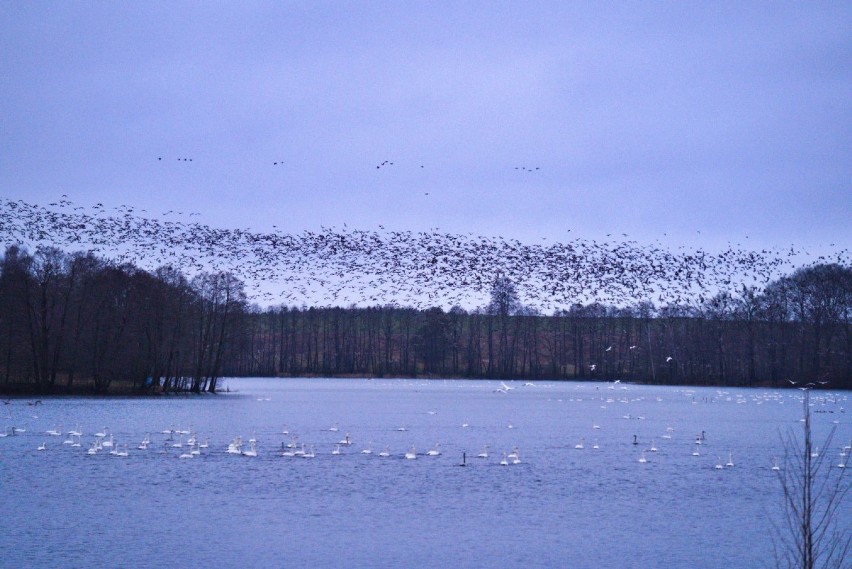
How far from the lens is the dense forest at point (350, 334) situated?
67250mm

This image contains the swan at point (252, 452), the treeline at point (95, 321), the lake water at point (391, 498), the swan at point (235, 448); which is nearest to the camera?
the lake water at point (391, 498)

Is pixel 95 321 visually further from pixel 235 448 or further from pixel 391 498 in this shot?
pixel 391 498

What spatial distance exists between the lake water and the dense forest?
2244 centimetres

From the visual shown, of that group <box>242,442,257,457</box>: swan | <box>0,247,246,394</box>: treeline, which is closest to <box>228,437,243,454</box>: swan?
<box>242,442,257,457</box>: swan

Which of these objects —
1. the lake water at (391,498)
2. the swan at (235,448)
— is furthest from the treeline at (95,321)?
the swan at (235,448)

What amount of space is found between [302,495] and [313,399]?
49.9m

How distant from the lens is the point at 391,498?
79.2 ft

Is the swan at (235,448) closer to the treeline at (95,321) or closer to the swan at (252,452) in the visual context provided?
the swan at (252,452)

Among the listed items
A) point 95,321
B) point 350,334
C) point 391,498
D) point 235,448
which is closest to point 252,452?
point 235,448

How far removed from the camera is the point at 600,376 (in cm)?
12594

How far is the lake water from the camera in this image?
18.2 metres

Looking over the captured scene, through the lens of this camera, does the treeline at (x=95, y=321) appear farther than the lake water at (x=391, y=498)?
Yes

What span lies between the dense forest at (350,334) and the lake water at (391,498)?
2244cm

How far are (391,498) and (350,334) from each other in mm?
125512
